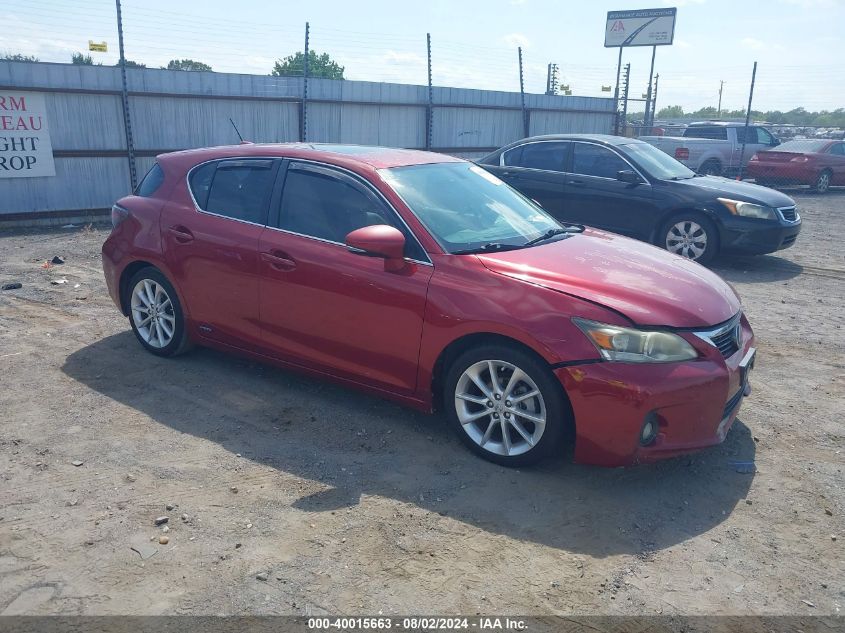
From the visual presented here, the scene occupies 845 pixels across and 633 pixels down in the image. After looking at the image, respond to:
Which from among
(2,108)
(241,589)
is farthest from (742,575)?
(2,108)

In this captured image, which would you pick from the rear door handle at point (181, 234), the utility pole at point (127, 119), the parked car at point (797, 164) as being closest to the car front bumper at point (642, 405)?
the rear door handle at point (181, 234)

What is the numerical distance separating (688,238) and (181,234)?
6784 millimetres

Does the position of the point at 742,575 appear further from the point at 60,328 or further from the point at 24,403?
the point at 60,328

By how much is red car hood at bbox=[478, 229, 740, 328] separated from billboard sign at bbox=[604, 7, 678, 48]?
3004 cm

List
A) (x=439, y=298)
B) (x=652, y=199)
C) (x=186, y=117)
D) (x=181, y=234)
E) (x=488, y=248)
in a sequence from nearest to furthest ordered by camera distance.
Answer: (x=439, y=298) < (x=488, y=248) < (x=181, y=234) < (x=652, y=199) < (x=186, y=117)

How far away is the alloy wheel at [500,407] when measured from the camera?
3938 mm

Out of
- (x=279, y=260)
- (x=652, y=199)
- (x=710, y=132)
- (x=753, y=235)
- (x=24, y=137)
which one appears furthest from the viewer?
(x=710, y=132)

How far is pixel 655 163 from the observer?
9859 millimetres

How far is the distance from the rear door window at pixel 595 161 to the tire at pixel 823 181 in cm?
1266

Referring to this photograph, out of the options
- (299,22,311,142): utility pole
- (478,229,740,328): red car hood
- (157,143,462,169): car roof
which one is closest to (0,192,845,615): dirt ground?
(478,229,740,328): red car hood

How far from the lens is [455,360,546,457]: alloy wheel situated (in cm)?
394

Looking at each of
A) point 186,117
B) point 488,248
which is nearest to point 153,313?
point 488,248

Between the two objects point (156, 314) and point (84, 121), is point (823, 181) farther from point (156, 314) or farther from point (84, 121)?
point (156, 314)

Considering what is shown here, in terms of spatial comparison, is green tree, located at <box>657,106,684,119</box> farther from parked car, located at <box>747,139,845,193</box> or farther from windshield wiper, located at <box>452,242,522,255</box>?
windshield wiper, located at <box>452,242,522,255</box>
